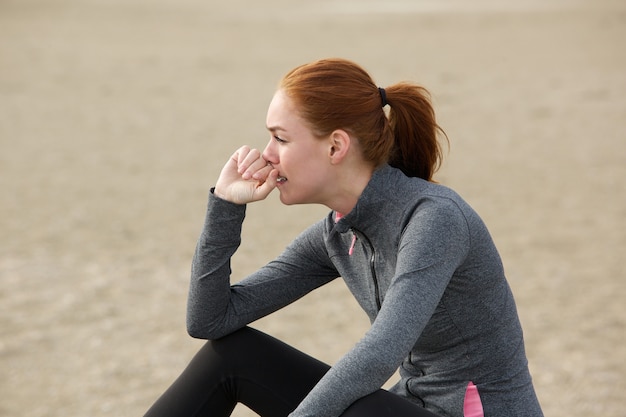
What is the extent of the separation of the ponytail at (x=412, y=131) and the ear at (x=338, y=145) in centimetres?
16

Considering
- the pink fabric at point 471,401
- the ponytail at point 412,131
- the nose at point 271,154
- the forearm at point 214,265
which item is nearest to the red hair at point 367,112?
the ponytail at point 412,131

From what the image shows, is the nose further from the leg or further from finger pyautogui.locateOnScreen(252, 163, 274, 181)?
the leg

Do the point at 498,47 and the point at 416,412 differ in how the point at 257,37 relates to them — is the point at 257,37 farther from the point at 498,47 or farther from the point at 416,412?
the point at 416,412

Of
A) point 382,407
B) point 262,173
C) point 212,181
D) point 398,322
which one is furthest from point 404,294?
point 212,181

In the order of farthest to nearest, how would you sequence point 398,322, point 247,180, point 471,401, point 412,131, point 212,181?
point 212,181
point 247,180
point 412,131
point 471,401
point 398,322

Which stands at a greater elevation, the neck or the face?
the face

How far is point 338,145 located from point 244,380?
2.21 feet

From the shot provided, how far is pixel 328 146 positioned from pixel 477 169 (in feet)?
20.1

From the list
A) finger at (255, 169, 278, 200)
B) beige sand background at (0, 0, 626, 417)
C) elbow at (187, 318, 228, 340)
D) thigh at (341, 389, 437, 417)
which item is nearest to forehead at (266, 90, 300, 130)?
finger at (255, 169, 278, 200)

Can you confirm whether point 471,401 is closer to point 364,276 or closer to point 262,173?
point 364,276

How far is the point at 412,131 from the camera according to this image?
2346mm

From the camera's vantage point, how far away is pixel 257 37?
1730 centimetres

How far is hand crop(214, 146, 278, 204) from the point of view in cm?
239

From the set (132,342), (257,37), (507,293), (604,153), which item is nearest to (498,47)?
(257,37)
